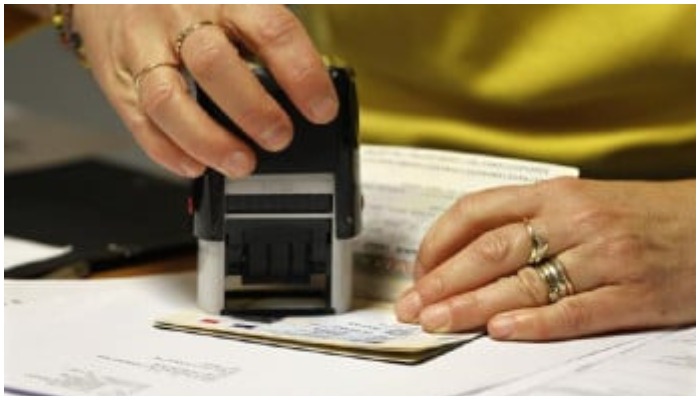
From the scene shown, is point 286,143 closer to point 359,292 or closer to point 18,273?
point 359,292

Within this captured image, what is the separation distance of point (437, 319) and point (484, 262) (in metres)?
0.05

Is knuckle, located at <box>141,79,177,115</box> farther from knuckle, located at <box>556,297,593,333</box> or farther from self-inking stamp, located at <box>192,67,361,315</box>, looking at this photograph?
knuckle, located at <box>556,297,593,333</box>

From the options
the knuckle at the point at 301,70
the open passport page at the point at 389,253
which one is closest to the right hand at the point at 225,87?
the knuckle at the point at 301,70

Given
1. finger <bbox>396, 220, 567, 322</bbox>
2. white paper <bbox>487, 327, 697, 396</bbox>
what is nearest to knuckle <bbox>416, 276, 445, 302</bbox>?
finger <bbox>396, 220, 567, 322</bbox>

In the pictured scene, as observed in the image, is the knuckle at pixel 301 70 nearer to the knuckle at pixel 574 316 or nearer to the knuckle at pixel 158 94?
the knuckle at pixel 158 94

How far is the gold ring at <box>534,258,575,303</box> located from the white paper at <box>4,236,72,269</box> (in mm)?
381

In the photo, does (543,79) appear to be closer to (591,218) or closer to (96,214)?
(591,218)

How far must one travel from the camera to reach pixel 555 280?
76 centimetres

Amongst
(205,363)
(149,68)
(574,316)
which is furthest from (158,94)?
(574,316)

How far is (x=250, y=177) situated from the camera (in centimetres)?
78

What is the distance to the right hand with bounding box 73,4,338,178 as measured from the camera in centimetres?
75

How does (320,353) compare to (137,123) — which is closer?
(320,353)

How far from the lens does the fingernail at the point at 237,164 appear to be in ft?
2.49

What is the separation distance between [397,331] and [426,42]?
301 mm
